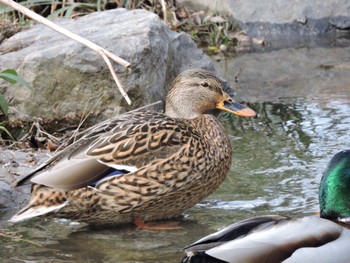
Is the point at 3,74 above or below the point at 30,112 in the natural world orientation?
above

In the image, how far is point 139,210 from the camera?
5.65m

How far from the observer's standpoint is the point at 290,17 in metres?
11.2

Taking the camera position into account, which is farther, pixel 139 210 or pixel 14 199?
pixel 14 199

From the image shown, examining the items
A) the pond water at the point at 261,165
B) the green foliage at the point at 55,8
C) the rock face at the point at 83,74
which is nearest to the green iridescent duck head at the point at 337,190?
the pond water at the point at 261,165

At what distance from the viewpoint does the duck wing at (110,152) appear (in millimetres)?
5496

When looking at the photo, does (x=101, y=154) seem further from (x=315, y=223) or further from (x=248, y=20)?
(x=248, y=20)

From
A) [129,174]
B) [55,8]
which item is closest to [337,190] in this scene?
[129,174]

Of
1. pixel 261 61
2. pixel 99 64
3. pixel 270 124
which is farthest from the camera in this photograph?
pixel 261 61

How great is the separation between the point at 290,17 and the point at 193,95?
5.20 metres

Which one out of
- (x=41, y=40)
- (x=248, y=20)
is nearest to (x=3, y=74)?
(x=41, y=40)

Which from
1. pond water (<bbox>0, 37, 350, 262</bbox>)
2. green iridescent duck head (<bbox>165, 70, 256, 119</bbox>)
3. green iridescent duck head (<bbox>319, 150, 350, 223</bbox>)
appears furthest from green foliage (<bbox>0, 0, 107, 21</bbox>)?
green iridescent duck head (<bbox>319, 150, 350, 223</bbox>)

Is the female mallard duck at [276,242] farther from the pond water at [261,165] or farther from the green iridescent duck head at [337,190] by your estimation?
the pond water at [261,165]

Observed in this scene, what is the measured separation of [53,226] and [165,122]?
92 centimetres

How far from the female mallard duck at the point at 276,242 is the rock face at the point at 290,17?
6.70 m
